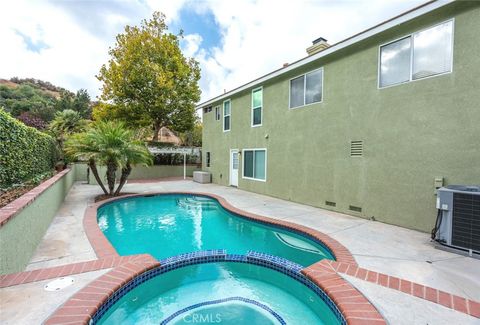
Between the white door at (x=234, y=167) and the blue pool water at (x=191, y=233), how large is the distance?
415cm

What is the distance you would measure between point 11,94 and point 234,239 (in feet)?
152

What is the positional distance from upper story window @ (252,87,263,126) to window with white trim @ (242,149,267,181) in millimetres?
1497

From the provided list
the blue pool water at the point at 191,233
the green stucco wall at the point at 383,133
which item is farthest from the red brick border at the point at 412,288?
the green stucco wall at the point at 383,133

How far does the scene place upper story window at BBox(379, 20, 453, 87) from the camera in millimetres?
5481

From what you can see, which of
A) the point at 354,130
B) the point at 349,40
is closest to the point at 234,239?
the point at 354,130

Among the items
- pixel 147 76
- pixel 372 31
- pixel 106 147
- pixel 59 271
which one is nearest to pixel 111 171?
pixel 106 147

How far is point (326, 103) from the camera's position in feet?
26.9

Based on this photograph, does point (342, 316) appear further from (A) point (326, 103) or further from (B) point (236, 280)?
(A) point (326, 103)

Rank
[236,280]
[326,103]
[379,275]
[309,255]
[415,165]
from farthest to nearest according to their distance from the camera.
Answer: [326,103] → [415,165] → [309,255] → [236,280] → [379,275]

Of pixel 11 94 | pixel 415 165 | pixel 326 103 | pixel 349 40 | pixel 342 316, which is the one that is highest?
pixel 11 94

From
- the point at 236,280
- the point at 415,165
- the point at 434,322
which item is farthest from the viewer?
the point at 415,165

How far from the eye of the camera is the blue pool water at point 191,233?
5191 mm

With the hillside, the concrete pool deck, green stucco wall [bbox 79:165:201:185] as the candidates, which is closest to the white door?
the concrete pool deck

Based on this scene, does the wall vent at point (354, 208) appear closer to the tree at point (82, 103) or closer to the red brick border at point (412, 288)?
the red brick border at point (412, 288)
